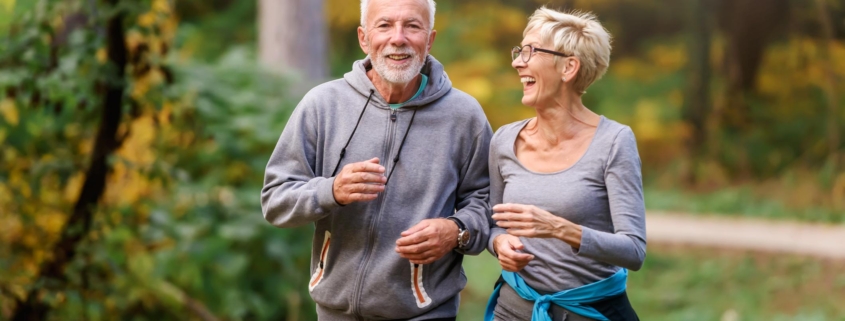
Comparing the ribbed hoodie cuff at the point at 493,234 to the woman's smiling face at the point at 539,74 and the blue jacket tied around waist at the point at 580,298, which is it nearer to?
the blue jacket tied around waist at the point at 580,298

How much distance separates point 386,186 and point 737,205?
9506mm

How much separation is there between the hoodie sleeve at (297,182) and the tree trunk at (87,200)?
188 cm

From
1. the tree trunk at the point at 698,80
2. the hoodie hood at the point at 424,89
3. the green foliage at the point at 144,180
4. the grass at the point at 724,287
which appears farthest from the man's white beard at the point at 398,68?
the tree trunk at the point at 698,80

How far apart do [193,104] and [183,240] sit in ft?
2.46

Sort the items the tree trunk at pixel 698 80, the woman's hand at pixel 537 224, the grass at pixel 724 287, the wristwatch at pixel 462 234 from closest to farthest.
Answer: the woman's hand at pixel 537 224 → the wristwatch at pixel 462 234 → the grass at pixel 724 287 → the tree trunk at pixel 698 80

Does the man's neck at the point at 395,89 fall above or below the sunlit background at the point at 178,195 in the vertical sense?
above

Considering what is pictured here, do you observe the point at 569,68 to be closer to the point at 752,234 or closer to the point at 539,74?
the point at 539,74

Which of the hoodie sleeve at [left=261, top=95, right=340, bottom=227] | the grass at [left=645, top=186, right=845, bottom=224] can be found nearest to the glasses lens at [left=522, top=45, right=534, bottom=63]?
the hoodie sleeve at [left=261, top=95, right=340, bottom=227]

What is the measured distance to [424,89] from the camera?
2936 millimetres

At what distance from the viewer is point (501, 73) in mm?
14297

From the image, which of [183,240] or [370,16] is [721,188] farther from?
[370,16]

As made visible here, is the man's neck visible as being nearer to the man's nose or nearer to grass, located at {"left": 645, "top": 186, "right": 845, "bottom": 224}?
the man's nose

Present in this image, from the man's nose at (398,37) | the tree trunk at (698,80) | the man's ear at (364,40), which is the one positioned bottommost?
the tree trunk at (698,80)

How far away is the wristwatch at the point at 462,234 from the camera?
9.08 feet
